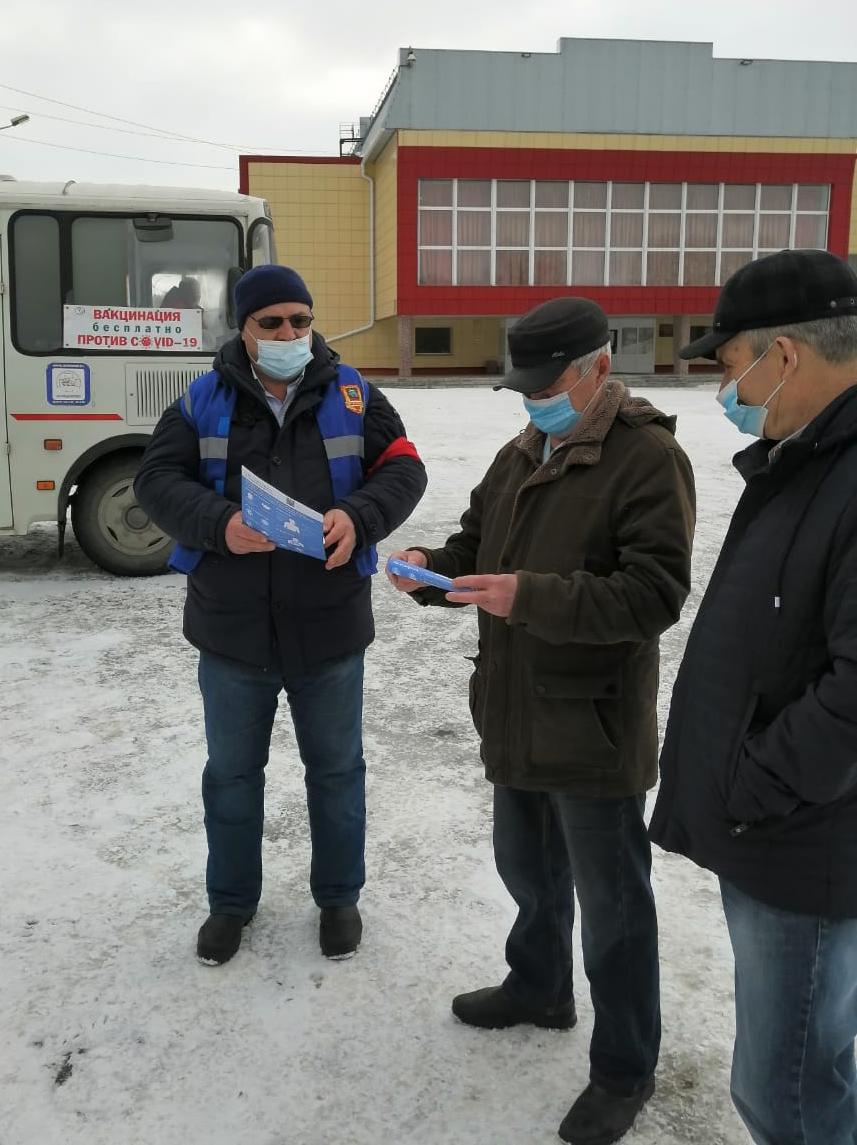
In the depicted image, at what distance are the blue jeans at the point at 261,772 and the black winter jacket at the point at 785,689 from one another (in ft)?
4.51

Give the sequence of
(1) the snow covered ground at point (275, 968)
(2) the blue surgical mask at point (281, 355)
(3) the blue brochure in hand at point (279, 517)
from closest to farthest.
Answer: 1. (1) the snow covered ground at point (275, 968)
2. (3) the blue brochure in hand at point (279, 517)
3. (2) the blue surgical mask at point (281, 355)

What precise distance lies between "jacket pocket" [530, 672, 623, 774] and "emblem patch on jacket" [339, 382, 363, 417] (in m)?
1.10

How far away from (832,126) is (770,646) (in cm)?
4297

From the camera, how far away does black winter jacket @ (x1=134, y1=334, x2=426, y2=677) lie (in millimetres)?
2748

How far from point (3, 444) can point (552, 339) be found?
585 cm

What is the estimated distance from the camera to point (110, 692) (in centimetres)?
502

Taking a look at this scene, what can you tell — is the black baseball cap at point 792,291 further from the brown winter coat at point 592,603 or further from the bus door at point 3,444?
the bus door at point 3,444

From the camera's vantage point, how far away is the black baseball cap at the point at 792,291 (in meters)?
1.53

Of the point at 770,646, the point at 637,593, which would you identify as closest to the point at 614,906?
the point at 637,593

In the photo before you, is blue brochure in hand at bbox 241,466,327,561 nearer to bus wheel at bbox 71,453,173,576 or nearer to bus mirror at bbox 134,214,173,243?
bus wheel at bbox 71,453,173,576

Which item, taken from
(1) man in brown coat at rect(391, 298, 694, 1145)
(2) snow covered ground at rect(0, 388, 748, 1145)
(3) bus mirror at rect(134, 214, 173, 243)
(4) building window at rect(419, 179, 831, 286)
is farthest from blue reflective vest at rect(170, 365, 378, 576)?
(4) building window at rect(419, 179, 831, 286)

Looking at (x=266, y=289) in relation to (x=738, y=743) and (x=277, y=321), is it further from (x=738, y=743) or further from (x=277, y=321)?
(x=738, y=743)

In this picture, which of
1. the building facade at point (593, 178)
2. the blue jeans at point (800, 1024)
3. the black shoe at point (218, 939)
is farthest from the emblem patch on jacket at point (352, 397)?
the building facade at point (593, 178)

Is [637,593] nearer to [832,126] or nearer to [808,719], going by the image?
[808,719]
